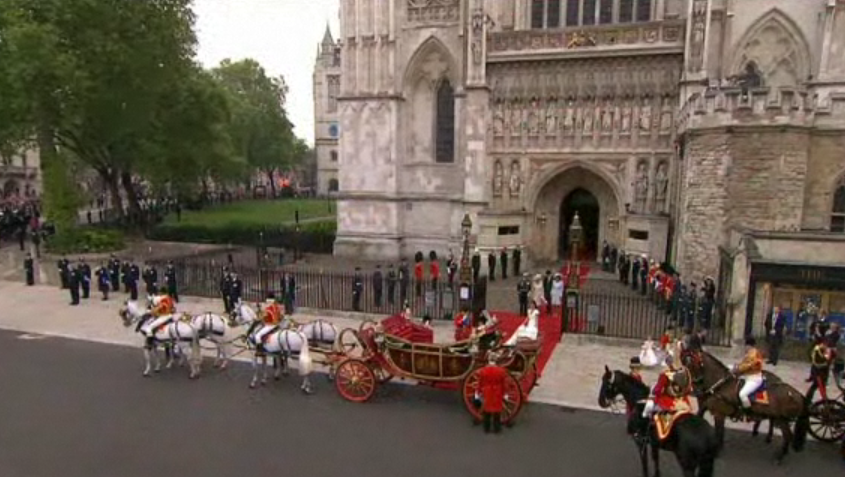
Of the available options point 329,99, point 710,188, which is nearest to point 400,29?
point 710,188

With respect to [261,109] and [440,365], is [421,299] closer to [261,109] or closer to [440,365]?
[440,365]

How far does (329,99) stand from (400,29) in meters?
67.8

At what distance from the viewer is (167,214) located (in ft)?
155

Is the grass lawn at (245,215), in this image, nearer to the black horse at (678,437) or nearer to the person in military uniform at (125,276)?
the person in military uniform at (125,276)

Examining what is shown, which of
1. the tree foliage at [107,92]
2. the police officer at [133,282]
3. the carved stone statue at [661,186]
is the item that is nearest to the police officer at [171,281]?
the police officer at [133,282]

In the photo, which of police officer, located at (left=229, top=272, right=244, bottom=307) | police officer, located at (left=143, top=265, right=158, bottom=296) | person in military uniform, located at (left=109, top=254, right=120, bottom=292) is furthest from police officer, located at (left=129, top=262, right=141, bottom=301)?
police officer, located at (left=229, top=272, right=244, bottom=307)

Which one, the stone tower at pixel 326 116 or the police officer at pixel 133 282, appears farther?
the stone tower at pixel 326 116

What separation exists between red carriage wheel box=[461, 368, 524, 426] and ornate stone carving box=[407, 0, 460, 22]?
20686 mm

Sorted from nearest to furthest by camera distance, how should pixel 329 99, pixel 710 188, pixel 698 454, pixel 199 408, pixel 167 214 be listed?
1. pixel 698 454
2. pixel 199 408
3. pixel 710 188
4. pixel 167 214
5. pixel 329 99

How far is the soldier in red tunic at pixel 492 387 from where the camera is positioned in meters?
9.45

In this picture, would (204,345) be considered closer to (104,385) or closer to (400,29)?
(104,385)

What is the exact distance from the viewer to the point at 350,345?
493 inches

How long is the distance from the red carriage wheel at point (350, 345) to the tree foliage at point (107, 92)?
18002mm

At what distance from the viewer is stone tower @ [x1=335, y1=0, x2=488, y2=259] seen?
90.0 ft
